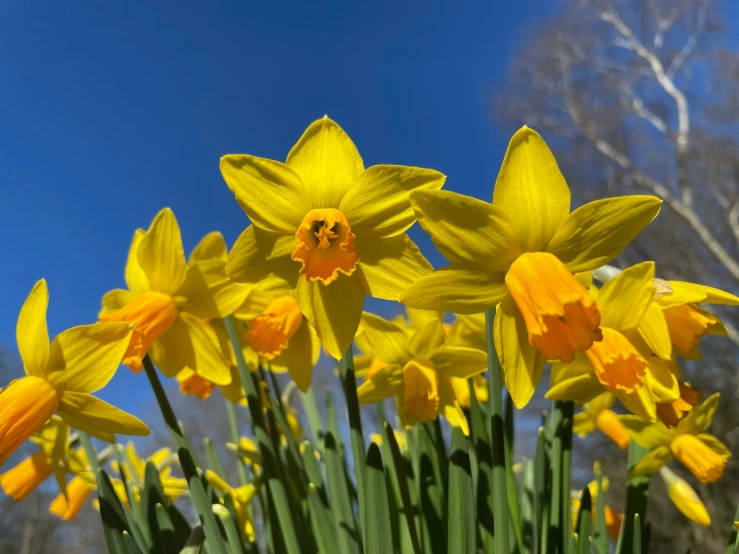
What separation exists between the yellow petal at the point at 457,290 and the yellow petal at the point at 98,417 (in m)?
0.35

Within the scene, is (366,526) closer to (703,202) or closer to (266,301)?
(266,301)

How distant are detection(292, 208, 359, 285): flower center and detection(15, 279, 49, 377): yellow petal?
315 millimetres

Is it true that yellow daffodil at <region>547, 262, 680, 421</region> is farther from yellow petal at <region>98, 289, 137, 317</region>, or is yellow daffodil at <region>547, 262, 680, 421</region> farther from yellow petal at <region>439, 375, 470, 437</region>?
yellow petal at <region>98, 289, 137, 317</region>

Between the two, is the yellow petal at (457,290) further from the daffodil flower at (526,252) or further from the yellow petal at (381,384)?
the yellow petal at (381,384)

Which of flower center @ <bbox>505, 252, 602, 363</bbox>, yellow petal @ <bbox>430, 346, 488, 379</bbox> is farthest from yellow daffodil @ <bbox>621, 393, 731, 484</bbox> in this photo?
flower center @ <bbox>505, 252, 602, 363</bbox>

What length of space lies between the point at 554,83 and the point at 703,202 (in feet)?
13.5

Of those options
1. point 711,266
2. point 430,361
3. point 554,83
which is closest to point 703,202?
point 711,266

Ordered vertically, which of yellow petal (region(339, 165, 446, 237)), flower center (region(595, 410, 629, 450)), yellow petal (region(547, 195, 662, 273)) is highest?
yellow petal (region(339, 165, 446, 237))

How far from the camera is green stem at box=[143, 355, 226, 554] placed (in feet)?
1.88

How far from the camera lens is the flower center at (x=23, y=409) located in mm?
560

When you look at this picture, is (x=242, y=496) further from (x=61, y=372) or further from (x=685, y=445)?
(x=685, y=445)

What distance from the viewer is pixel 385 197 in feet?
1.90

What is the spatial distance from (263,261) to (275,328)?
0.14 meters

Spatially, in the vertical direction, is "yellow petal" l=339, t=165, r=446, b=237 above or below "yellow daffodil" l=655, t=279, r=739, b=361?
above
